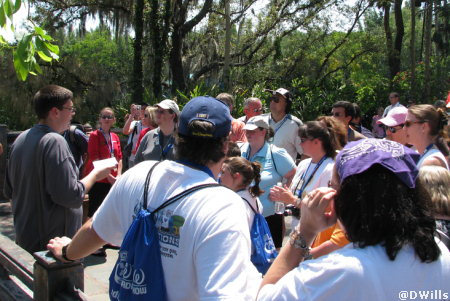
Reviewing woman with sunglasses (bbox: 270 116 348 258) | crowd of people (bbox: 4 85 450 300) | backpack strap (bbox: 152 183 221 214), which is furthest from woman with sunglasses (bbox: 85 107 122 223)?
backpack strap (bbox: 152 183 221 214)

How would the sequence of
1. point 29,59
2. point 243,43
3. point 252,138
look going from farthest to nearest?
point 243,43 → point 252,138 → point 29,59

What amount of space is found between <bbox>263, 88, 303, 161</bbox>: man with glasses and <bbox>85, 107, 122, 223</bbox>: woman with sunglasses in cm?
221

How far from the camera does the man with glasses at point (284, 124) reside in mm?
5699

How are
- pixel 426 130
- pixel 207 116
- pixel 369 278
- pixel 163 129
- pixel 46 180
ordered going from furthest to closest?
pixel 163 129 → pixel 426 130 → pixel 46 180 → pixel 207 116 → pixel 369 278

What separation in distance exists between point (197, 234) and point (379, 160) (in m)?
0.69

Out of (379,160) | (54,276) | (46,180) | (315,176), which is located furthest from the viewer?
(315,176)

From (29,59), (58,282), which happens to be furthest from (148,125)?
(58,282)

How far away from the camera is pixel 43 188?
3.07 metres

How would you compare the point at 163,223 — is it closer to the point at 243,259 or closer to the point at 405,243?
the point at 243,259

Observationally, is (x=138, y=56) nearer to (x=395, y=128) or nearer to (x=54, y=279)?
(x=395, y=128)

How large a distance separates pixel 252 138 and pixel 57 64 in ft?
52.4

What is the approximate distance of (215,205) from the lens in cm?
167

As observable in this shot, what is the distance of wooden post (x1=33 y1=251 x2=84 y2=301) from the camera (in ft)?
7.82

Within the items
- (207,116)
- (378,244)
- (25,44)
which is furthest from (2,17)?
(378,244)
